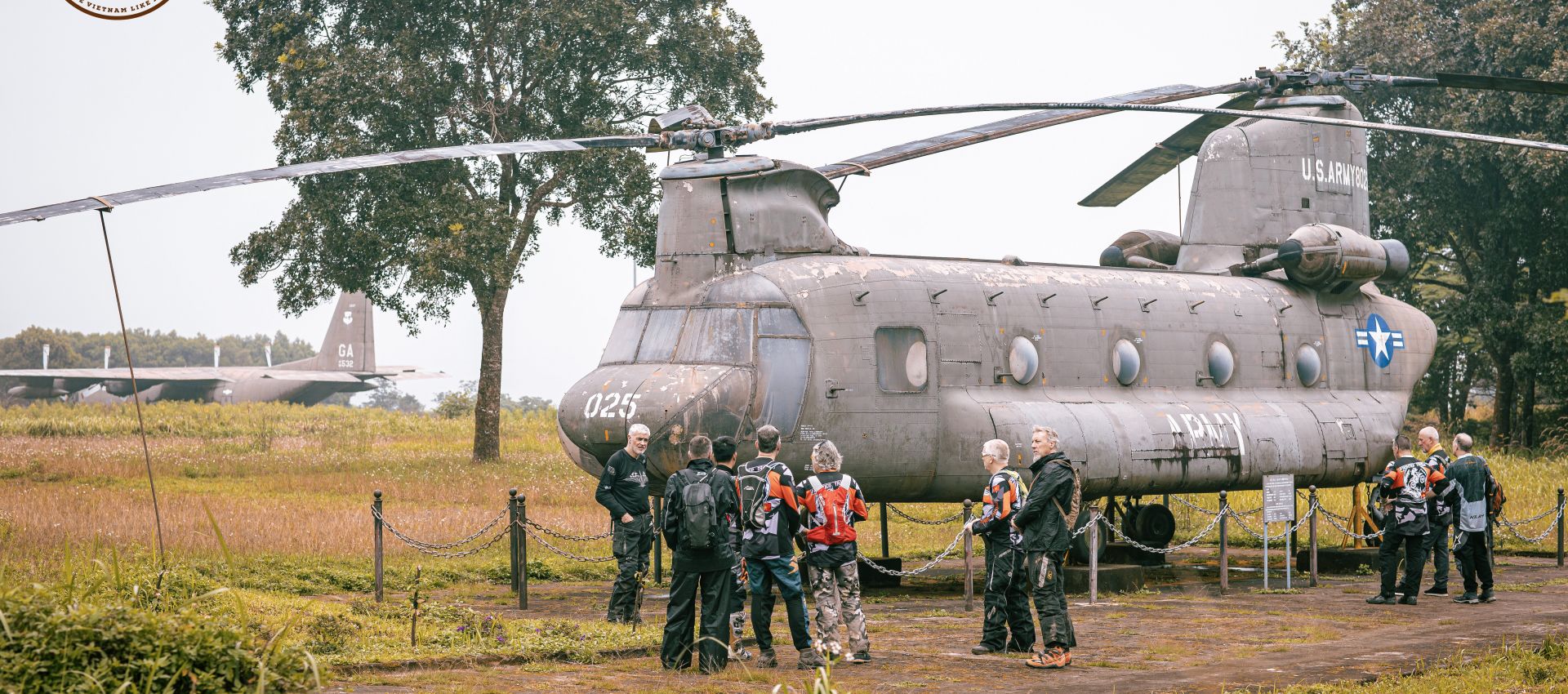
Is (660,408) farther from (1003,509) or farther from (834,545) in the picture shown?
(1003,509)

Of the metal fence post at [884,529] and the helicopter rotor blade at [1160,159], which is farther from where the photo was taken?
the helicopter rotor blade at [1160,159]

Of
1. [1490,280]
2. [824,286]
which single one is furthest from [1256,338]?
[1490,280]

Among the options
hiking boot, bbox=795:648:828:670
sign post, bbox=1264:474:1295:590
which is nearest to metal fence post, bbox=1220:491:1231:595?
sign post, bbox=1264:474:1295:590

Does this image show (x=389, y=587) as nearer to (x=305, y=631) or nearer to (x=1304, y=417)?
(x=305, y=631)

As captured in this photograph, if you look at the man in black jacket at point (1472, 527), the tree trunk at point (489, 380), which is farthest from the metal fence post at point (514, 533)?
the tree trunk at point (489, 380)

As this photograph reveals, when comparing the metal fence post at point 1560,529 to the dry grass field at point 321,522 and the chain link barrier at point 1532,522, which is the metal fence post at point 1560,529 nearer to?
the chain link barrier at point 1532,522

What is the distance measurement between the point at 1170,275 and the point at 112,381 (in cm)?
6166

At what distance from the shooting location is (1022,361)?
1472 centimetres

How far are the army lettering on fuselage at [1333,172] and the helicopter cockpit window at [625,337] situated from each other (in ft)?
31.1

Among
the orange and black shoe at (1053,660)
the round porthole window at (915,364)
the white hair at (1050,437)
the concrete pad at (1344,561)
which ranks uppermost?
the round porthole window at (915,364)

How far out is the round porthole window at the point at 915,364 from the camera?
13.9 meters

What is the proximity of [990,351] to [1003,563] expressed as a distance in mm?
4407

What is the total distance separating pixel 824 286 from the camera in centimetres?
1376

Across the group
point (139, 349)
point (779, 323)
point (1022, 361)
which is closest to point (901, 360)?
point (779, 323)
